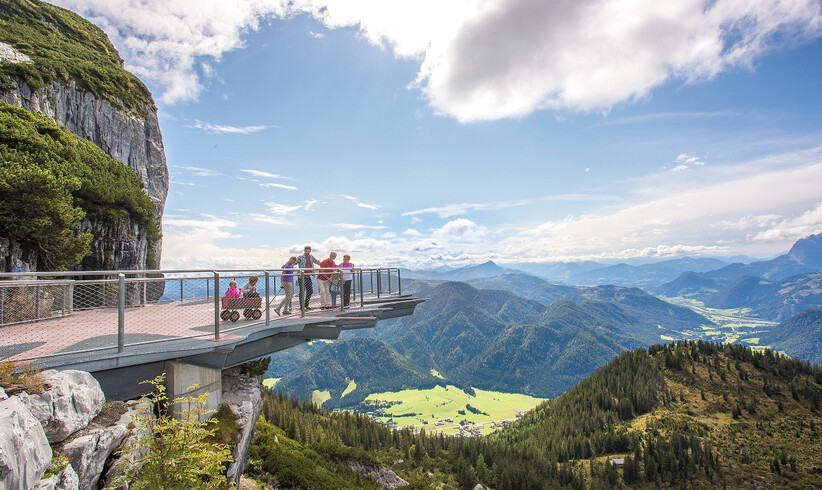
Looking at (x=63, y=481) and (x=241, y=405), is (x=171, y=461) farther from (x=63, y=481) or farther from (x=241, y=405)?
(x=241, y=405)

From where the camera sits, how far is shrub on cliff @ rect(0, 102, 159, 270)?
2158cm

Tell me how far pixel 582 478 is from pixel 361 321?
12495cm

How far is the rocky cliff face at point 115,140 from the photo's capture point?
1394 inches

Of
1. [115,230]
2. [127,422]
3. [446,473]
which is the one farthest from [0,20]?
[446,473]

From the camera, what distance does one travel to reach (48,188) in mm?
22500

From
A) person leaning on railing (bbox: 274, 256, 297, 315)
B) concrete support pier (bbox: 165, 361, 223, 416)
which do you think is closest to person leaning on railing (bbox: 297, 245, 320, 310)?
person leaning on railing (bbox: 274, 256, 297, 315)

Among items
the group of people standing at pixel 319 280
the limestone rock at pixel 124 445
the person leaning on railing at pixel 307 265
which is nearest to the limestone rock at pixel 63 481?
the limestone rock at pixel 124 445

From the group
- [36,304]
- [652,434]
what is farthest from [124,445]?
[652,434]

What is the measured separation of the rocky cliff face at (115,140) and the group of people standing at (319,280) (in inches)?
690

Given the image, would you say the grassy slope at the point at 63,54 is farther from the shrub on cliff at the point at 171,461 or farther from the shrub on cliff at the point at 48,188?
the shrub on cliff at the point at 171,461

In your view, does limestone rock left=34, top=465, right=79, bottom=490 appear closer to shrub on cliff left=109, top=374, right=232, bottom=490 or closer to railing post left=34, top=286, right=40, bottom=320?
shrub on cliff left=109, top=374, right=232, bottom=490

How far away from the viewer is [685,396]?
14688 cm

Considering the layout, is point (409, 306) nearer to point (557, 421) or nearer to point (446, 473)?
point (446, 473)

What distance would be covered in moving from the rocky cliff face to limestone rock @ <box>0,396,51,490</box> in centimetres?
2340
